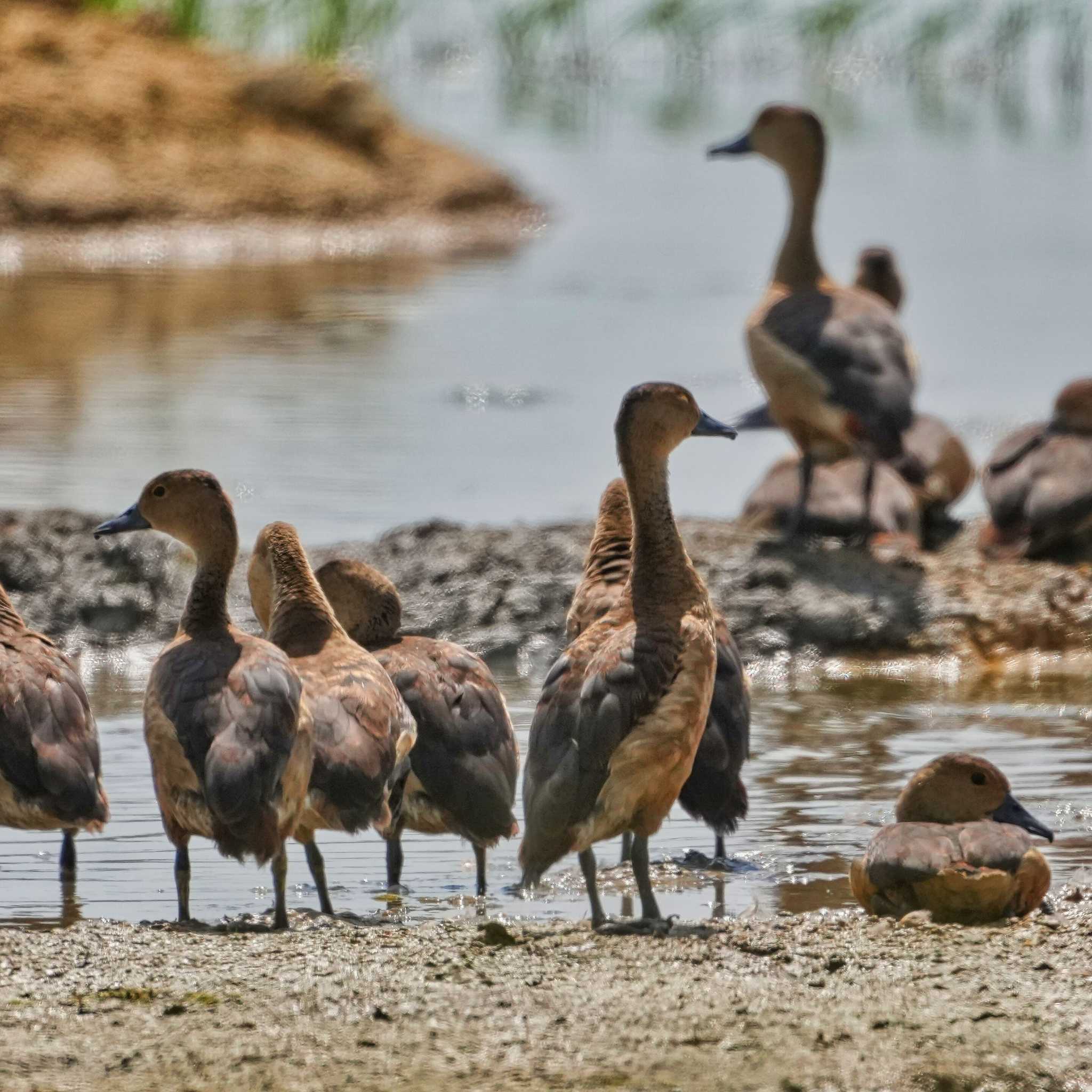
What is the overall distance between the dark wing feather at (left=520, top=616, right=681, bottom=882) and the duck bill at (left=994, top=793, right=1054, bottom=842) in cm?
105

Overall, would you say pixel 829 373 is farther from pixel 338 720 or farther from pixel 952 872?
pixel 952 872

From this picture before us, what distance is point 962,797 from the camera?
6434 millimetres

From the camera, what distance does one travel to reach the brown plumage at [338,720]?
20.7ft

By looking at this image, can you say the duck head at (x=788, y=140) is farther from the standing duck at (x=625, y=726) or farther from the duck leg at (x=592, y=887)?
the duck leg at (x=592, y=887)

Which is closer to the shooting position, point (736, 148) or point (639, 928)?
point (639, 928)

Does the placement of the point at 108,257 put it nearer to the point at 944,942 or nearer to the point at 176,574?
the point at 176,574

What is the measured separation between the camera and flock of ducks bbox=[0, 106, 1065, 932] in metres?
6.02

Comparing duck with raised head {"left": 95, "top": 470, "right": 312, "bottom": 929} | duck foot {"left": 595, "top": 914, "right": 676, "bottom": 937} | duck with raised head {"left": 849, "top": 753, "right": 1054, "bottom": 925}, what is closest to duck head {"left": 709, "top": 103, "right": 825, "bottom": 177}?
duck with raised head {"left": 95, "top": 470, "right": 312, "bottom": 929}

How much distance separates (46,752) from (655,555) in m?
1.76

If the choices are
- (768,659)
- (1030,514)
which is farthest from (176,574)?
(1030,514)

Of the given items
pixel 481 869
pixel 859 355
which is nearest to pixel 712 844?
pixel 481 869

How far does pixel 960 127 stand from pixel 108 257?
18.4 metres

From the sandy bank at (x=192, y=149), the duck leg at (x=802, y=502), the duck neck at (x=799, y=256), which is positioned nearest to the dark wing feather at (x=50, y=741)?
the duck leg at (x=802, y=502)

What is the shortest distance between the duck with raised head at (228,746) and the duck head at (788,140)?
721cm
